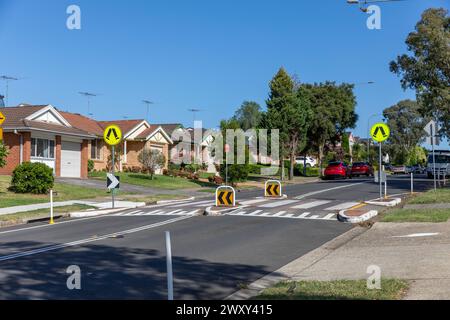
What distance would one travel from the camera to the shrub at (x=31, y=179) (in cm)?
2575

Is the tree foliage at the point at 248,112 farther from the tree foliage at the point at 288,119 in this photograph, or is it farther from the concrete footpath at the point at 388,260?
the concrete footpath at the point at 388,260

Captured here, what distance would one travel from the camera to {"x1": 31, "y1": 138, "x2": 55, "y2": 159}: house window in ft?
110

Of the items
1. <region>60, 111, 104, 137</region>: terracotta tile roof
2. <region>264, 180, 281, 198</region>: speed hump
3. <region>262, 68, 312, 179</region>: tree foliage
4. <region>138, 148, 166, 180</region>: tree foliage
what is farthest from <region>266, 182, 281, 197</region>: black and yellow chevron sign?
<region>60, 111, 104, 137</region>: terracotta tile roof

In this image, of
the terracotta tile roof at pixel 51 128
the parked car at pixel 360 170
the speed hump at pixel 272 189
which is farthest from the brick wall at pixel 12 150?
the parked car at pixel 360 170

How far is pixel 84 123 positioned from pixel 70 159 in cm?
864

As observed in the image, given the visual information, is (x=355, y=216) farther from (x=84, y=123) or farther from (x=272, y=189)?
(x=84, y=123)

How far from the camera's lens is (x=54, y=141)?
35.1 meters

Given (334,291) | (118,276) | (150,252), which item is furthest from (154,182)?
(334,291)

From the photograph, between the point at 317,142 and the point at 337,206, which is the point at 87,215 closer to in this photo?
the point at 337,206

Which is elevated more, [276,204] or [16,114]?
[16,114]

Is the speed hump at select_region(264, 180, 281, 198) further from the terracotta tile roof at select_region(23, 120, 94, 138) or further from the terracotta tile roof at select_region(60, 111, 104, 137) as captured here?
the terracotta tile roof at select_region(60, 111, 104, 137)

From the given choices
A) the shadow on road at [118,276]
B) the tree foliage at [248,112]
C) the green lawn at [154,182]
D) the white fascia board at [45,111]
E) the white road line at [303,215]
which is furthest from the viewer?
the tree foliage at [248,112]

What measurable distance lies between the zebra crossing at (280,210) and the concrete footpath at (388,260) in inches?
163
